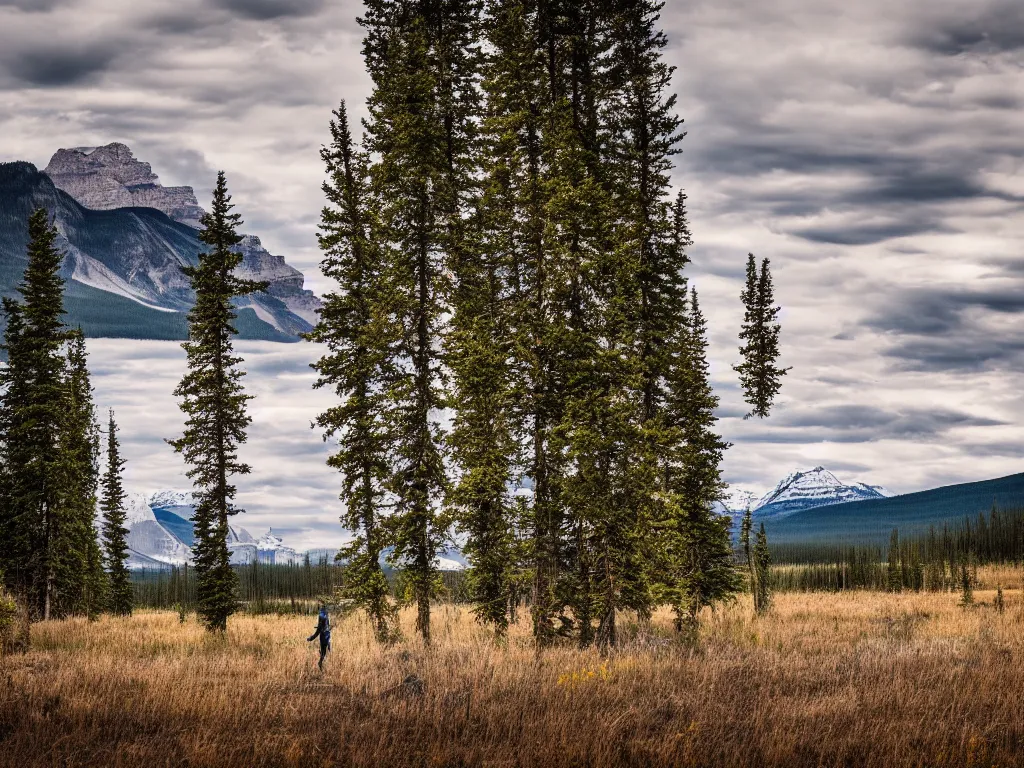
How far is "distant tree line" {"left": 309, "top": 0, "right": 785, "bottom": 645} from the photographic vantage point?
19.6m

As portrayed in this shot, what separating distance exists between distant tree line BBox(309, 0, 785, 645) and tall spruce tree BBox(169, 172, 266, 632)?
4.81 m

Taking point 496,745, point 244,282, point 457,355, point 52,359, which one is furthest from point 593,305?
point 52,359

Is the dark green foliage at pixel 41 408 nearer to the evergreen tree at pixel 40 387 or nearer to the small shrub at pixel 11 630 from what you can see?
the evergreen tree at pixel 40 387

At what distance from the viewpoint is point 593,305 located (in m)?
20.5

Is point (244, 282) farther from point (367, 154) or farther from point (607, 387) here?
point (607, 387)

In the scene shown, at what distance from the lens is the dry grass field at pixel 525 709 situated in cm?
1013

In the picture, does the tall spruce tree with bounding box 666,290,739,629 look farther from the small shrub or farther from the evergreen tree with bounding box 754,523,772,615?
the small shrub

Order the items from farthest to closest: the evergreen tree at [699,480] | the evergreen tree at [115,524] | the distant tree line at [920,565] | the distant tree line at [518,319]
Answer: the distant tree line at [920,565] → the evergreen tree at [115,524] → the evergreen tree at [699,480] → the distant tree line at [518,319]

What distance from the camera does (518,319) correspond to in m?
21.4

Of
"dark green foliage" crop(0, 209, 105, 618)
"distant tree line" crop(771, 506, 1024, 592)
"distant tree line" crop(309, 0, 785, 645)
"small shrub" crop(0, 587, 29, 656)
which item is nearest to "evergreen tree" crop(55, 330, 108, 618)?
"dark green foliage" crop(0, 209, 105, 618)

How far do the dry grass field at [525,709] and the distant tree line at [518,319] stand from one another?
3.36 meters

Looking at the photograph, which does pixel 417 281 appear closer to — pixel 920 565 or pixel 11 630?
pixel 11 630

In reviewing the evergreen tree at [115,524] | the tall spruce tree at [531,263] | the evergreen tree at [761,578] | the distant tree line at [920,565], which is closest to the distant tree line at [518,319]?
the tall spruce tree at [531,263]

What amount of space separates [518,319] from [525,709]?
460 inches
